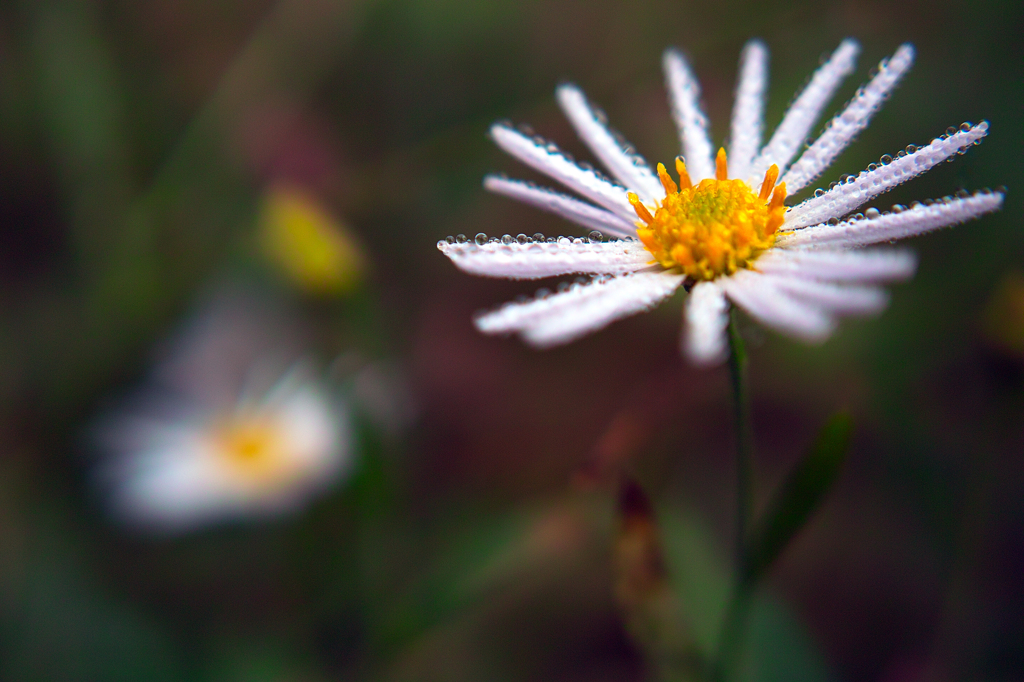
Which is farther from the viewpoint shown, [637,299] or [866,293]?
[637,299]

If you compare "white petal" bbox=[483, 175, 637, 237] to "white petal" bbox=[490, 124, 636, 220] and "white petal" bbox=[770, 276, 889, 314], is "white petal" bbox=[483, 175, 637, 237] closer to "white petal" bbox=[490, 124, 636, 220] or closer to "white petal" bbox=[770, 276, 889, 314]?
"white petal" bbox=[490, 124, 636, 220]

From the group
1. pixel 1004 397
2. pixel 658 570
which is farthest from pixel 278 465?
pixel 1004 397

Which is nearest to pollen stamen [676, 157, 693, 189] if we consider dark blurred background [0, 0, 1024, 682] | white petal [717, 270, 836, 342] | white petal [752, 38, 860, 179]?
white petal [752, 38, 860, 179]

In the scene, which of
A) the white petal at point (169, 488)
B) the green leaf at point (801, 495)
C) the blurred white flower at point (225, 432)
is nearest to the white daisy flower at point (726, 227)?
the green leaf at point (801, 495)

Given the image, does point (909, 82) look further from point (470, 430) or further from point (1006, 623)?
point (470, 430)

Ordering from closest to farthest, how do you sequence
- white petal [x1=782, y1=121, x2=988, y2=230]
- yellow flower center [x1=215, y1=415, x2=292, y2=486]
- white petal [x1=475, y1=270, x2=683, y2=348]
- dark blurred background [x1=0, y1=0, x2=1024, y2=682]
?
white petal [x1=475, y1=270, x2=683, y2=348]
white petal [x1=782, y1=121, x2=988, y2=230]
dark blurred background [x1=0, y1=0, x2=1024, y2=682]
yellow flower center [x1=215, y1=415, x2=292, y2=486]

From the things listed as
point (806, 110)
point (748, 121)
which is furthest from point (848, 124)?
point (748, 121)
